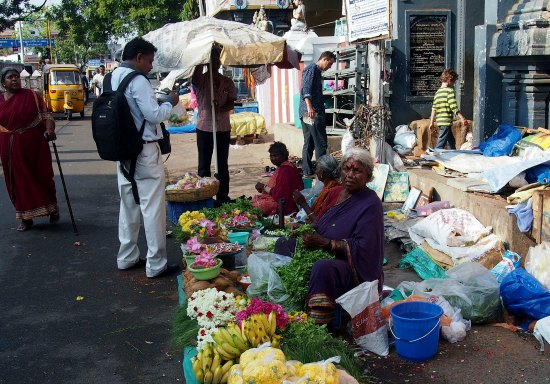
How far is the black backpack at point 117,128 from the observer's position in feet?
17.9

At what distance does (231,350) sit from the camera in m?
3.45

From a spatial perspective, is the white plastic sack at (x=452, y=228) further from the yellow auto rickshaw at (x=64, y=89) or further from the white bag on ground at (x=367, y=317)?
the yellow auto rickshaw at (x=64, y=89)

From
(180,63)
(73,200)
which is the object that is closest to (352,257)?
(180,63)

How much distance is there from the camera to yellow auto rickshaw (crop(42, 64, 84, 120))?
2822 cm

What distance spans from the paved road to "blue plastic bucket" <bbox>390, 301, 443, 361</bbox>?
1456 millimetres

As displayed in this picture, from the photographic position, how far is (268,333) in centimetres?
359

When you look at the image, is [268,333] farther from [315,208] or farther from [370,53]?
[370,53]

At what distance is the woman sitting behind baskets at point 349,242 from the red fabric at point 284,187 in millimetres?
2433

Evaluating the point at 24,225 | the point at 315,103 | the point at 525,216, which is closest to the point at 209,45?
the point at 315,103

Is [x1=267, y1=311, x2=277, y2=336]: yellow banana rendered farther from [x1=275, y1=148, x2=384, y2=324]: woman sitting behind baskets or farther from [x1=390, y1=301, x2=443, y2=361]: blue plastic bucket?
[x1=390, y1=301, x2=443, y2=361]: blue plastic bucket

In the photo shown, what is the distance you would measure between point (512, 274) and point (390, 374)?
1.54 meters

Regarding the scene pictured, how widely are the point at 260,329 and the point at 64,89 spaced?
1071 inches

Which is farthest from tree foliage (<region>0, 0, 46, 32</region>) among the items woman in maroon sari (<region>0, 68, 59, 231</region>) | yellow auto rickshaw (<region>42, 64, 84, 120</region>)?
woman in maroon sari (<region>0, 68, 59, 231</region>)

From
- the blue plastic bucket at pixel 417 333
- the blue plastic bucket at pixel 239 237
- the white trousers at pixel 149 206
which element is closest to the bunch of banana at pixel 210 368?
the blue plastic bucket at pixel 417 333
